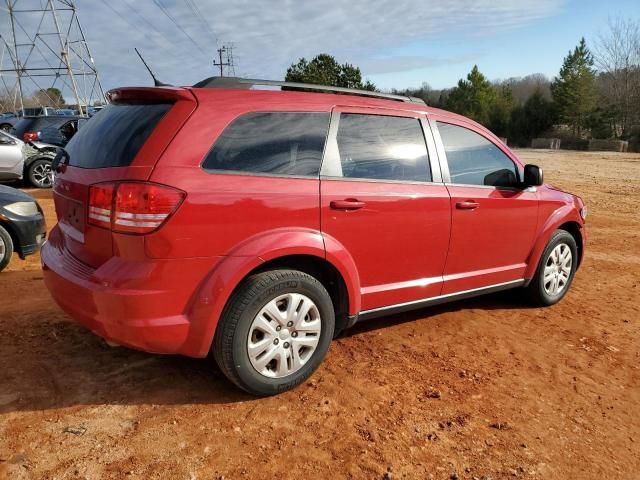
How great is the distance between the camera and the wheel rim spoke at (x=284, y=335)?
3.05 meters

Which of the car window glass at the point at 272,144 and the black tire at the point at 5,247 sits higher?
the car window glass at the point at 272,144

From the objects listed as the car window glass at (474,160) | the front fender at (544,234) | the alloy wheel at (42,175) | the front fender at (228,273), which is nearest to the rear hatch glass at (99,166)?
the front fender at (228,273)

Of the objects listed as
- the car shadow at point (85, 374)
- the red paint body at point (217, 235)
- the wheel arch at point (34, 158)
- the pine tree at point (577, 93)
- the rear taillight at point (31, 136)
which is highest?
the pine tree at point (577, 93)

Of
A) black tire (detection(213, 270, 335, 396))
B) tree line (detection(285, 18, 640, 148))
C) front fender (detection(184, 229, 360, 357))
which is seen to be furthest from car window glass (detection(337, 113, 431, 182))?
tree line (detection(285, 18, 640, 148))

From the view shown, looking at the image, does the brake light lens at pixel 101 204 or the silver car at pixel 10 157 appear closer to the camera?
the brake light lens at pixel 101 204

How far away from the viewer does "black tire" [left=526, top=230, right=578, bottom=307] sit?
4773mm

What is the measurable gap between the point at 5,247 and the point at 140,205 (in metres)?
3.80

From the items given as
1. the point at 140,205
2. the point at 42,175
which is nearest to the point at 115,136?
the point at 140,205

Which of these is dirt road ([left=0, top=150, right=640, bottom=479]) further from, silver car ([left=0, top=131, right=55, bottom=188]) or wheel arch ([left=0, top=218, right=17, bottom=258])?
silver car ([left=0, top=131, right=55, bottom=188])

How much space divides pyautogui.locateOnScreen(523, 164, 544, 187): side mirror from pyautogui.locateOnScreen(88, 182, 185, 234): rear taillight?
9.67ft

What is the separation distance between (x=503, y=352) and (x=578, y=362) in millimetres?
516

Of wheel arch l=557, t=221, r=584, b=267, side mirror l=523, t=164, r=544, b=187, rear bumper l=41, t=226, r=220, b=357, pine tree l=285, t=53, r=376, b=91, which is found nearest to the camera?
rear bumper l=41, t=226, r=220, b=357

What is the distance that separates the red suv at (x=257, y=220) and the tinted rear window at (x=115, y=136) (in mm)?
11

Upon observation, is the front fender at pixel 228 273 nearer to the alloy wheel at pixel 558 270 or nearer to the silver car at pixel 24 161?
the alloy wheel at pixel 558 270
